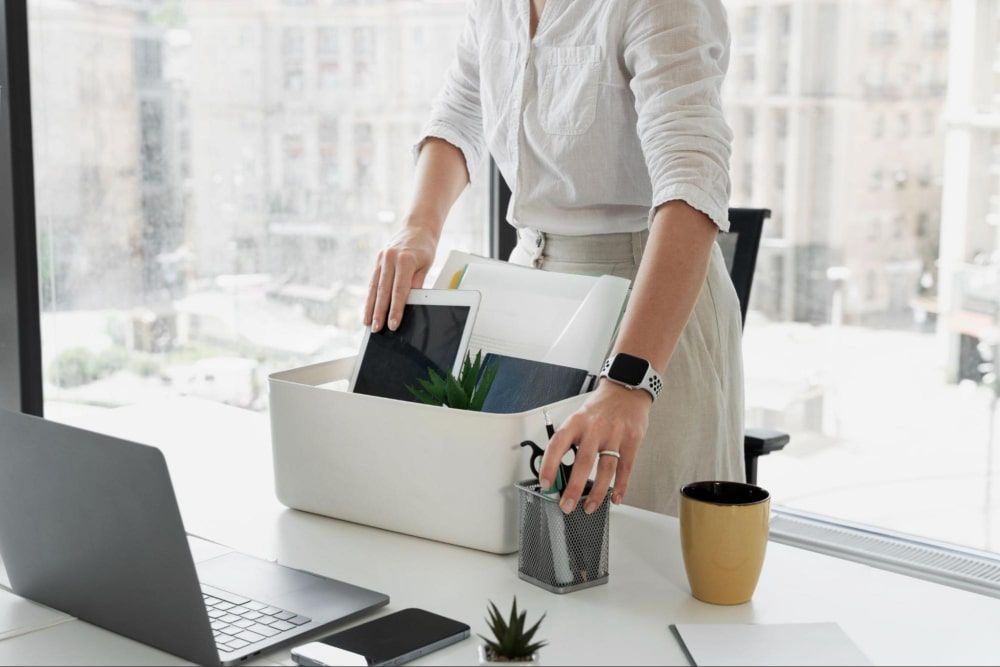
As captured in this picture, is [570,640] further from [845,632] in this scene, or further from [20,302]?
[20,302]

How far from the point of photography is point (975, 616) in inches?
41.0

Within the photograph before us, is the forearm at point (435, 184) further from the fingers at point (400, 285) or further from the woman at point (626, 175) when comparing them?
the fingers at point (400, 285)

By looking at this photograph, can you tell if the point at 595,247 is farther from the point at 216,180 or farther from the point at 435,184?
the point at 216,180

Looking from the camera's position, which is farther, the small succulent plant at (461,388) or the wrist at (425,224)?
the wrist at (425,224)

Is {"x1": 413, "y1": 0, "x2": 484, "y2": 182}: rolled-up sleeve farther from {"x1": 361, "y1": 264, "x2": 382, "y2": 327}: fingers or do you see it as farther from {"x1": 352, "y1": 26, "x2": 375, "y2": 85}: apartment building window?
{"x1": 352, "y1": 26, "x2": 375, "y2": 85}: apartment building window

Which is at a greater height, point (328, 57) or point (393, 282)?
point (328, 57)

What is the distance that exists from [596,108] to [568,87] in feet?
0.19

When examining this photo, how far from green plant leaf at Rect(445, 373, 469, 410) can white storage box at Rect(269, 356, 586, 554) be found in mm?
46

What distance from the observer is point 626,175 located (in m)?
1.58

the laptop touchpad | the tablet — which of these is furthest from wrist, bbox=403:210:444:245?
the laptop touchpad

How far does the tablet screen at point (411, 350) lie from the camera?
1.31 meters

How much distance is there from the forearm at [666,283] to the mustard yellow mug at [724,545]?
8.4 inches

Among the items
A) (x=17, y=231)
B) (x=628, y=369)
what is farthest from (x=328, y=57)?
(x=628, y=369)

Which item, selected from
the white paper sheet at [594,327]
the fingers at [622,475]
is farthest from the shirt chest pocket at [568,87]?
the fingers at [622,475]
